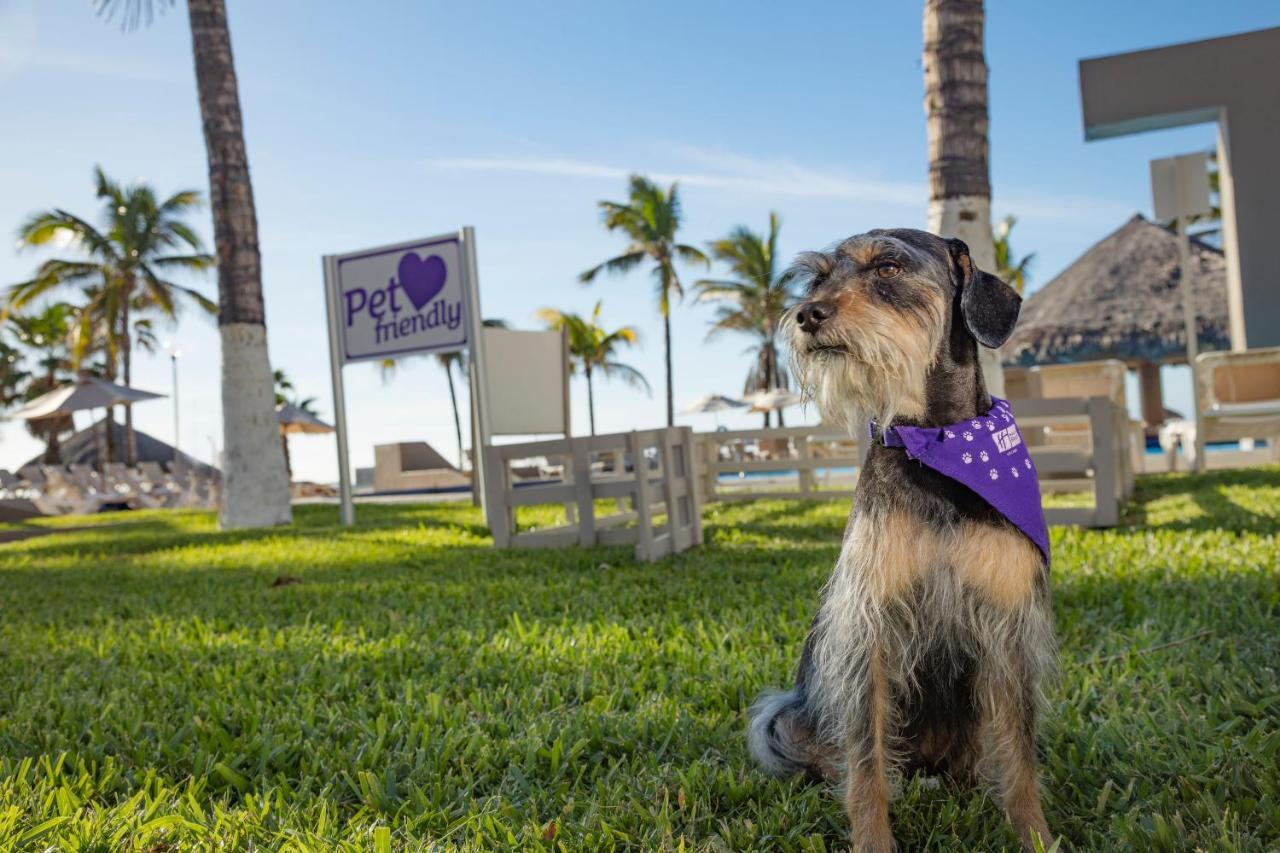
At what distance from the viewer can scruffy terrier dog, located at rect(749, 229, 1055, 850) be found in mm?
2043

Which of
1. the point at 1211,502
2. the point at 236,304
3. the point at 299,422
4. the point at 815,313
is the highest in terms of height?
the point at 236,304

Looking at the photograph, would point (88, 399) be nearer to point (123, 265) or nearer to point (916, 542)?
point (123, 265)

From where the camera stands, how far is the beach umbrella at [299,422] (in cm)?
3278

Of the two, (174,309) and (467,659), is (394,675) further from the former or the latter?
(174,309)

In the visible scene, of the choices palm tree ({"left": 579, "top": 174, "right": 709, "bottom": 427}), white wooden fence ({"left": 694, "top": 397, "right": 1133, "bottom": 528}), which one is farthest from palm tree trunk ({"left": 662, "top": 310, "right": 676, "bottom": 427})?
white wooden fence ({"left": 694, "top": 397, "right": 1133, "bottom": 528})

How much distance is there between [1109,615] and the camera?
4297 millimetres

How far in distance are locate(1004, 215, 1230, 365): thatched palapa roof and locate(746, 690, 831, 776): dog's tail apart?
22.9m

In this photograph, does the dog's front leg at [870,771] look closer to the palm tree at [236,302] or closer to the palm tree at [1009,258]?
the palm tree at [236,302]

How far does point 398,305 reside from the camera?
11391mm

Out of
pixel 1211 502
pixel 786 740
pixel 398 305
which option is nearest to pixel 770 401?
pixel 398 305

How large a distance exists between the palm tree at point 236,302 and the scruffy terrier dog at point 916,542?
Answer: 436 inches

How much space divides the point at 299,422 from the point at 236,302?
72.3 feet

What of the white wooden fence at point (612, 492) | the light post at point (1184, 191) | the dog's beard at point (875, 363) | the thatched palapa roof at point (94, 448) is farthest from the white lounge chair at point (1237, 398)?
the thatched palapa roof at point (94, 448)

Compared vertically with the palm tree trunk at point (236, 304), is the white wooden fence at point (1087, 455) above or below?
below
